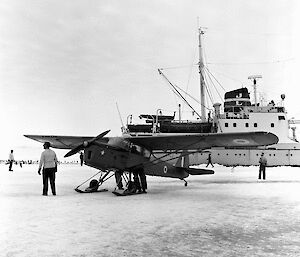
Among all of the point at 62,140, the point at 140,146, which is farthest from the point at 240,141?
the point at 62,140

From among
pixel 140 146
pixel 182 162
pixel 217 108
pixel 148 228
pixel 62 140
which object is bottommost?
pixel 148 228

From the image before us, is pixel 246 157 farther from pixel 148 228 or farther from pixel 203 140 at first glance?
pixel 148 228

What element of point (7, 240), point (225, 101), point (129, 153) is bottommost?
point (7, 240)

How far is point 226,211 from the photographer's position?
24.8 ft

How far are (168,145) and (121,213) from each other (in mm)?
5790

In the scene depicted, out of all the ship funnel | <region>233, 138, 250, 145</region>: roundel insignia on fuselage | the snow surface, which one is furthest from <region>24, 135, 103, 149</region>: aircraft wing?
the ship funnel

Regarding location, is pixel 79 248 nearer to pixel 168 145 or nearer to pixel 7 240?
pixel 7 240

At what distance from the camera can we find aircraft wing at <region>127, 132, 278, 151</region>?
10317 mm

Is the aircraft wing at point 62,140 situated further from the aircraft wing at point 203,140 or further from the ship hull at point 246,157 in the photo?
the ship hull at point 246,157

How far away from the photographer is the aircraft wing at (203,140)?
33.8 feet

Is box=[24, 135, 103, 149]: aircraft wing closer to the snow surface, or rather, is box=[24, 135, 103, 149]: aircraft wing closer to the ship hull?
the snow surface

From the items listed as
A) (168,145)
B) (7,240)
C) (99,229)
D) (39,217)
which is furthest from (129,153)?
(7,240)

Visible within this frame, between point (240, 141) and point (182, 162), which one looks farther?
point (182, 162)

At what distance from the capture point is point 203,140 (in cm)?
1174
